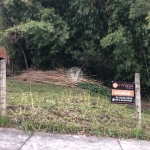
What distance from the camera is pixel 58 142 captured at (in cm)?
512

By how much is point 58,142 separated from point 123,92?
6.16 ft

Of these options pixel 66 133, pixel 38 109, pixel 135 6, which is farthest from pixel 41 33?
pixel 66 133

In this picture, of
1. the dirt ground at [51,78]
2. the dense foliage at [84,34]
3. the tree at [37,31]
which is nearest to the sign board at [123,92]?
the dense foliage at [84,34]

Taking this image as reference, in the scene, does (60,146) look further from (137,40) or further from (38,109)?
(137,40)

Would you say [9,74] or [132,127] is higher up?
[9,74]

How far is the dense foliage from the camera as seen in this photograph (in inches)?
445

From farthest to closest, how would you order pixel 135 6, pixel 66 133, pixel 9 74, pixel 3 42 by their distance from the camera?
pixel 9 74, pixel 3 42, pixel 135 6, pixel 66 133

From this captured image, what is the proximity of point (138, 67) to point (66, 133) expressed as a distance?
716cm

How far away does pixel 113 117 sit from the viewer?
6.59m

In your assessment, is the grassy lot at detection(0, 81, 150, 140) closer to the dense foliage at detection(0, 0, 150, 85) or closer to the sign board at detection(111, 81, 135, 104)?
the sign board at detection(111, 81, 135, 104)

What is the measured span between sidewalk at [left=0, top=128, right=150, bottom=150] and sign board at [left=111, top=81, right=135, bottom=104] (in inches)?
38.2

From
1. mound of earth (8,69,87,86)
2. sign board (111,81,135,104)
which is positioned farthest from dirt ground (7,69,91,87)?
sign board (111,81,135,104)

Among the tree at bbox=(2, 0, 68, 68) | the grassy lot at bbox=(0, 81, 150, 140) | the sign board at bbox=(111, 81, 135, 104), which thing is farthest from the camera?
the tree at bbox=(2, 0, 68, 68)

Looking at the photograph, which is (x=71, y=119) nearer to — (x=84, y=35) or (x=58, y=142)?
(x=58, y=142)
